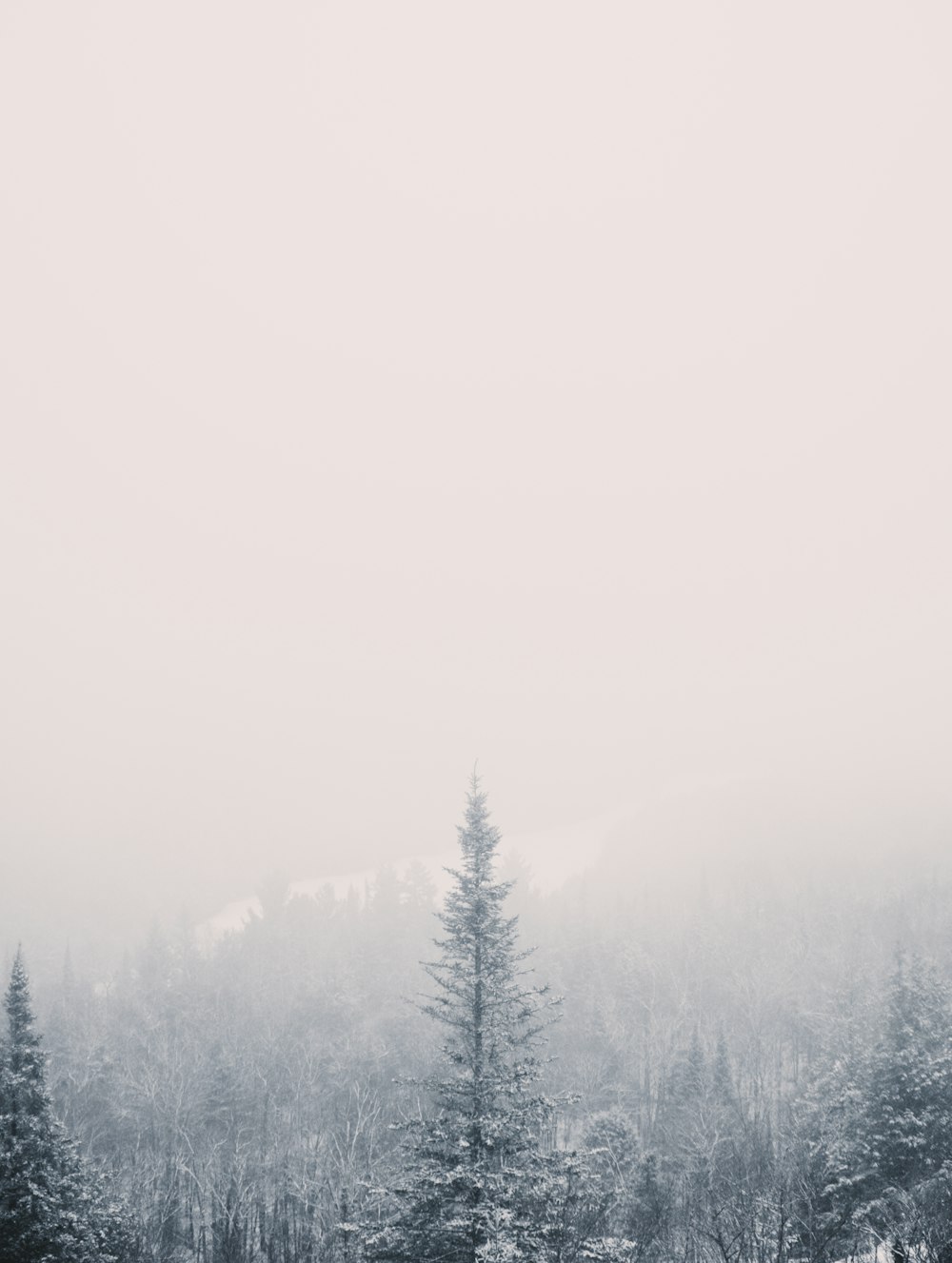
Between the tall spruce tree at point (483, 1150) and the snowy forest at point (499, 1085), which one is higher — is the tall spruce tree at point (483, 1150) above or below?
above

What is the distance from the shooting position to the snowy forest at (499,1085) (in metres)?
20.8

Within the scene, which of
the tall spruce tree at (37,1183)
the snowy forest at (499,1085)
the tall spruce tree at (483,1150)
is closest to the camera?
the tall spruce tree at (483,1150)

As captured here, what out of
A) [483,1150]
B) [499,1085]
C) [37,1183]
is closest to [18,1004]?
[37,1183]

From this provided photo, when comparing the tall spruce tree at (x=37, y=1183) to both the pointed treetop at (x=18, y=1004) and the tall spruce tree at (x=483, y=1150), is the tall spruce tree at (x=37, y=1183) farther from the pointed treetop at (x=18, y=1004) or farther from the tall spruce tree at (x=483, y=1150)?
the tall spruce tree at (x=483, y=1150)

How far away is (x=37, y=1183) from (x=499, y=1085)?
15.3 metres

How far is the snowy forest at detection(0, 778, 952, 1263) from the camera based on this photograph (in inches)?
817

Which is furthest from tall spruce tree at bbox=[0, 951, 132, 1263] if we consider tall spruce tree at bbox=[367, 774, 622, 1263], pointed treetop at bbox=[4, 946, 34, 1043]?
tall spruce tree at bbox=[367, 774, 622, 1263]

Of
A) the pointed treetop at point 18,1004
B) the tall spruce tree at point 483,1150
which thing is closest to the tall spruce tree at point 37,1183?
the pointed treetop at point 18,1004

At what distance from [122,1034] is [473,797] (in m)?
63.2

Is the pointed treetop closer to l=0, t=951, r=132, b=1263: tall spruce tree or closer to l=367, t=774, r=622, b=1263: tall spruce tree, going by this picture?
l=0, t=951, r=132, b=1263: tall spruce tree

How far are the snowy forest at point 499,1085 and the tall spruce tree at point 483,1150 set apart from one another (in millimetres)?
87

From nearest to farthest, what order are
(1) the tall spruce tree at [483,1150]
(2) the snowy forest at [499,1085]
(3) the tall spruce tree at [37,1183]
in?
(1) the tall spruce tree at [483,1150] < (2) the snowy forest at [499,1085] < (3) the tall spruce tree at [37,1183]

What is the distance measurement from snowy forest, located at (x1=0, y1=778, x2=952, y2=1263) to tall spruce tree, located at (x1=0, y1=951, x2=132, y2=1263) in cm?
10

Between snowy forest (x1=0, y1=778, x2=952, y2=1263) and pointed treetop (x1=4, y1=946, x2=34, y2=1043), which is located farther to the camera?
pointed treetop (x1=4, y1=946, x2=34, y2=1043)
